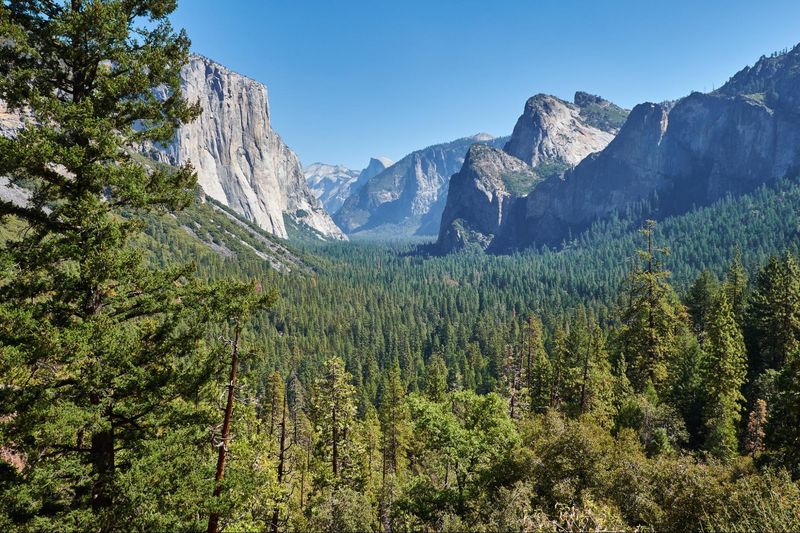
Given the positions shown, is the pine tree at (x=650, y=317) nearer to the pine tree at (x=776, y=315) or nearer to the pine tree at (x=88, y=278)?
the pine tree at (x=776, y=315)

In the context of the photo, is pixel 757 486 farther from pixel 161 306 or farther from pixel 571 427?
pixel 161 306

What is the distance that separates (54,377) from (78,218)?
11.9ft

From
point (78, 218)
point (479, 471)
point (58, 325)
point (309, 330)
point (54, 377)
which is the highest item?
point (78, 218)

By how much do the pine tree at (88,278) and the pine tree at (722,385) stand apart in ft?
115

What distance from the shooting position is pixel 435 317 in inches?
6083

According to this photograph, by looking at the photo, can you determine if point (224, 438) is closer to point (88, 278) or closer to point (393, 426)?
point (88, 278)

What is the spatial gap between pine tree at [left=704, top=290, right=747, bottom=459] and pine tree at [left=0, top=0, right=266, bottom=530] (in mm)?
35100

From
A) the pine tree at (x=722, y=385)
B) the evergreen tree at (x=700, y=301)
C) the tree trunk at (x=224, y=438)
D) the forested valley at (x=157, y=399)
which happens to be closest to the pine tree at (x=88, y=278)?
the forested valley at (x=157, y=399)

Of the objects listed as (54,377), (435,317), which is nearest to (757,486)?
(54,377)

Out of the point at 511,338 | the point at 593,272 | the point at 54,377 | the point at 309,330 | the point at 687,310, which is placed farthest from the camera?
the point at 593,272

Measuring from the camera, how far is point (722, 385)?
119 feet

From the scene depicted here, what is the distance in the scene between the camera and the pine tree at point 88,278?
9.72 meters

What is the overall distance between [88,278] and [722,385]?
139 feet

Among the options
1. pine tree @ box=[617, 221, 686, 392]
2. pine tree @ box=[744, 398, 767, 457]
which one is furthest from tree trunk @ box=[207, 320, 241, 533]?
pine tree @ box=[744, 398, 767, 457]
